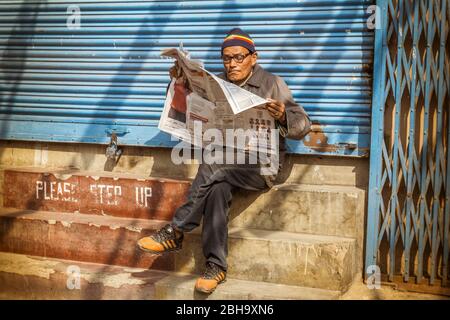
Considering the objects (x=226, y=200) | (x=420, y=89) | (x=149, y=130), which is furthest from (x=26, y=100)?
(x=420, y=89)

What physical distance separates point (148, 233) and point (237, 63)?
141 centimetres

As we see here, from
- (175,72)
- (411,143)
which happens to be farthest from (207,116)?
(411,143)

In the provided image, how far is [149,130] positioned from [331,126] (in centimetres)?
156

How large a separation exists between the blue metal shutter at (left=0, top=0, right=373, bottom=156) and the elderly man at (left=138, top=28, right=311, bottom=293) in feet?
1.69

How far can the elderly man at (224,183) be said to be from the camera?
4.27 m

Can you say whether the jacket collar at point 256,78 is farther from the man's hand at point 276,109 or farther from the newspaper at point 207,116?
the man's hand at point 276,109

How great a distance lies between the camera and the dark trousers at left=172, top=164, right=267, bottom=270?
4.27m

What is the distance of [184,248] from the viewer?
462 centimetres

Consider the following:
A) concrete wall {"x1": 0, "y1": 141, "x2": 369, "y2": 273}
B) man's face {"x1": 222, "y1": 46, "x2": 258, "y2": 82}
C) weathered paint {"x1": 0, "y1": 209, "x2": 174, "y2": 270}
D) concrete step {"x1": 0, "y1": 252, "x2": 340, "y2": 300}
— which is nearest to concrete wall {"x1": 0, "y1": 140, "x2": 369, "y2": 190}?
concrete wall {"x1": 0, "y1": 141, "x2": 369, "y2": 273}

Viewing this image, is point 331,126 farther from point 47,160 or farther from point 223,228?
point 47,160

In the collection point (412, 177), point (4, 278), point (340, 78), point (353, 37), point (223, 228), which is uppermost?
point (353, 37)

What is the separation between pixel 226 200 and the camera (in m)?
4.34

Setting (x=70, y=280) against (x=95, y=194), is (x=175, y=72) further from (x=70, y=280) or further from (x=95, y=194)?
(x=70, y=280)

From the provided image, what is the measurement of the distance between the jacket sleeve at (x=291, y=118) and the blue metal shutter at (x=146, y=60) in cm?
49
